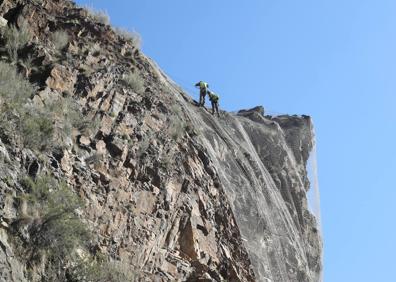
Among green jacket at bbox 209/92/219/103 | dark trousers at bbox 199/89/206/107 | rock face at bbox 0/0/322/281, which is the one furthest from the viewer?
green jacket at bbox 209/92/219/103

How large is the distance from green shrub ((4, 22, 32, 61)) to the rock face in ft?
0.83

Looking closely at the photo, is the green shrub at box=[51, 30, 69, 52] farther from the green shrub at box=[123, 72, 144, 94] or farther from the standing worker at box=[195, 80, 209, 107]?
the standing worker at box=[195, 80, 209, 107]

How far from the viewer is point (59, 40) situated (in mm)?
17422

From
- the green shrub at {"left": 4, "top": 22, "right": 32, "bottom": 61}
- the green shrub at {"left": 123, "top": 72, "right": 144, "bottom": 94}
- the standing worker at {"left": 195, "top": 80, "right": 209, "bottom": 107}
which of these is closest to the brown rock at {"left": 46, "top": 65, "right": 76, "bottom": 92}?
the green shrub at {"left": 4, "top": 22, "right": 32, "bottom": 61}

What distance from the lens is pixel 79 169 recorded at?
1377 centimetres

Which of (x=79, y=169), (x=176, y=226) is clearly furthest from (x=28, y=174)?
(x=176, y=226)

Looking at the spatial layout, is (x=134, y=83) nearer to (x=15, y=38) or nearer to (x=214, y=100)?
(x=15, y=38)

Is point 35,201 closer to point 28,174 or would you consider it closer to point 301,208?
point 28,174

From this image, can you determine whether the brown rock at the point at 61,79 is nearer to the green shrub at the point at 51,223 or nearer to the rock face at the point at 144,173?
the rock face at the point at 144,173

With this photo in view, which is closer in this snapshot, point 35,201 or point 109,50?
point 35,201

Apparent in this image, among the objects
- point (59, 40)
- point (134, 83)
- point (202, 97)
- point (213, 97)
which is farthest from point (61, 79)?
point (213, 97)

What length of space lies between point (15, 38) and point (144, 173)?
4.78 meters

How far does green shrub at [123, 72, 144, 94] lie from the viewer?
Answer: 18.1 m

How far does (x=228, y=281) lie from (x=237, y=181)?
5329mm
